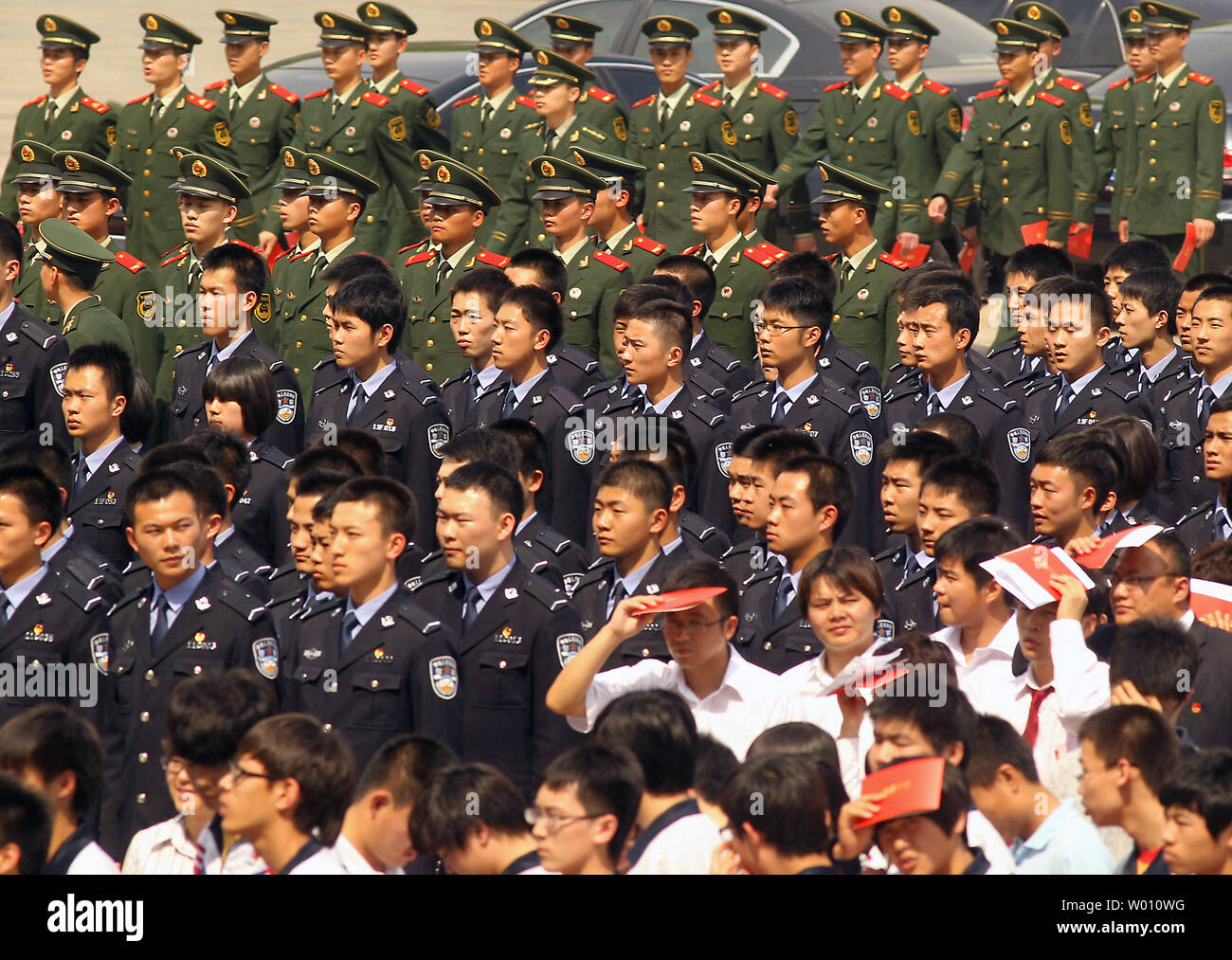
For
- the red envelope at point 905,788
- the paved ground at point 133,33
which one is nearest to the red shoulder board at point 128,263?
the red envelope at point 905,788

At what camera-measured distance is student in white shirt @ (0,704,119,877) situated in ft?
15.0

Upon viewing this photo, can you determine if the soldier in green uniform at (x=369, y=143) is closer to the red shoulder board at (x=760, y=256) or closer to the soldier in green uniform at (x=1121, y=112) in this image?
the red shoulder board at (x=760, y=256)

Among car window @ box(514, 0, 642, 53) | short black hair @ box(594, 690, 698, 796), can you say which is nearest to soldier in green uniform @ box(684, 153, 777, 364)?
car window @ box(514, 0, 642, 53)

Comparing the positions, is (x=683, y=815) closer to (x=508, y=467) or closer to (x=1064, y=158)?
(x=508, y=467)

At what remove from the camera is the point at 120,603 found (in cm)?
581

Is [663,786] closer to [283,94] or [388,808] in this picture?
[388,808]

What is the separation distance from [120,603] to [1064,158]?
7.37 metres

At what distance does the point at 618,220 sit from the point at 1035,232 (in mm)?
2647

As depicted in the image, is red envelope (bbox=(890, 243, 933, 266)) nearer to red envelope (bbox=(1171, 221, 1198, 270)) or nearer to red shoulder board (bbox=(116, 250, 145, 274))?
red envelope (bbox=(1171, 221, 1198, 270))

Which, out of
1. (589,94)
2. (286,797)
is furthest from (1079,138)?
(286,797)

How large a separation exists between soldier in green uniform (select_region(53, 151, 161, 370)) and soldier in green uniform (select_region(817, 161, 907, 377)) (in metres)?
3.46

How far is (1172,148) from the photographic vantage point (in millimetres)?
11141

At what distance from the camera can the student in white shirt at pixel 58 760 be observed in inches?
179
